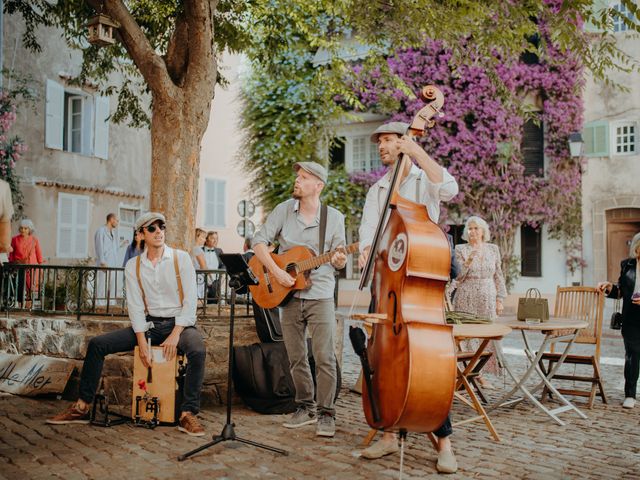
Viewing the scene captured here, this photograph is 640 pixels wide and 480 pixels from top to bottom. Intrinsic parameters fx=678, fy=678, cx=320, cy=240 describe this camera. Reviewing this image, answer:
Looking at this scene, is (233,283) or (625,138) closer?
(233,283)

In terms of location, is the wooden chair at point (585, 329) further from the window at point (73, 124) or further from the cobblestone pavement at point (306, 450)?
the window at point (73, 124)

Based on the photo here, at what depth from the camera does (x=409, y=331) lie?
3.45 metres

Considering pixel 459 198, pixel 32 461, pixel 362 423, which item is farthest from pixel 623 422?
pixel 459 198

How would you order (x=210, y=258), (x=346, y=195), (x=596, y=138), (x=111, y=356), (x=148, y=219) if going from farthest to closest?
(x=346, y=195)
(x=596, y=138)
(x=210, y=258)
(x=111, y=356)
(x=148, y=219)

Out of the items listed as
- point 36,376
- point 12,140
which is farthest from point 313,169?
point 12,140

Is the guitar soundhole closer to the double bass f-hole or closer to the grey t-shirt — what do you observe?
the grey t-shirt

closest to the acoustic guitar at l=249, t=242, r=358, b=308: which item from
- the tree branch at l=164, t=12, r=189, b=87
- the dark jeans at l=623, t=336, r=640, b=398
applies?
the tree branch at l=164, t=12, r=189, b=87

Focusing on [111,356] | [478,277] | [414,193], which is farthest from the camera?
[478,277]

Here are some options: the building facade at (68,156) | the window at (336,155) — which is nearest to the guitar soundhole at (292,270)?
the building facade at (68,156)

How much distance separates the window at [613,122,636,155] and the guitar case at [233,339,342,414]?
14327 millimetres

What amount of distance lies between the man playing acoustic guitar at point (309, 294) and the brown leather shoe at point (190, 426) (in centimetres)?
68

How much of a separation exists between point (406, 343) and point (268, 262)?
1874 mm

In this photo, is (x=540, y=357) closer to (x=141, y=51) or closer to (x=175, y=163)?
(x=175, y=163)

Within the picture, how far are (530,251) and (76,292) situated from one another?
14.3m
